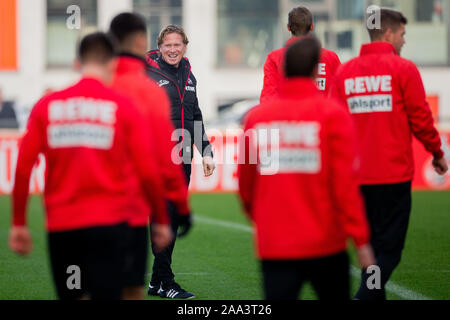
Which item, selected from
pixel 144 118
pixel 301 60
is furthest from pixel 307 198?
pixel 144 118

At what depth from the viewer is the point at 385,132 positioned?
5832mm

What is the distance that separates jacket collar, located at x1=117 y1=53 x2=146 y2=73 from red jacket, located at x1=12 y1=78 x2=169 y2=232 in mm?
587

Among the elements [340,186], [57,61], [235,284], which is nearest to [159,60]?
[235,284]

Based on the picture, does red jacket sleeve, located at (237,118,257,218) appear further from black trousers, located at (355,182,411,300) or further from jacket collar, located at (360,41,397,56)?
jacket collar, located at (360,41,397,56)

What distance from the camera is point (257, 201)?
416 cm

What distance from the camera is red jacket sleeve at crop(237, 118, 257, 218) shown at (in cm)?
426

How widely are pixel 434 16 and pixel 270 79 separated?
29.5 metres

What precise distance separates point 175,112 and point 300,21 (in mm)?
1306

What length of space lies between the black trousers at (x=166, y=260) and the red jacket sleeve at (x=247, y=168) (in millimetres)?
2564

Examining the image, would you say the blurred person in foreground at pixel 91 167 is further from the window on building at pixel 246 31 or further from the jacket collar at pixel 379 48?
the window on building at pixel 246 31

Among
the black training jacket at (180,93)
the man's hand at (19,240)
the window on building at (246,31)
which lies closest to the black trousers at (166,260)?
the black training jacket at (180,93)

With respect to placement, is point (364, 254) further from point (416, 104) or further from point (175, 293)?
point (175, 293)

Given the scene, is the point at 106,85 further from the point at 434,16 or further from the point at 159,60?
the point at 434,16

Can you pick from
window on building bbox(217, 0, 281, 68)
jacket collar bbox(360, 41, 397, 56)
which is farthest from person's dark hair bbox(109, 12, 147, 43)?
window on building bbox(217, 0, 281, 68)
